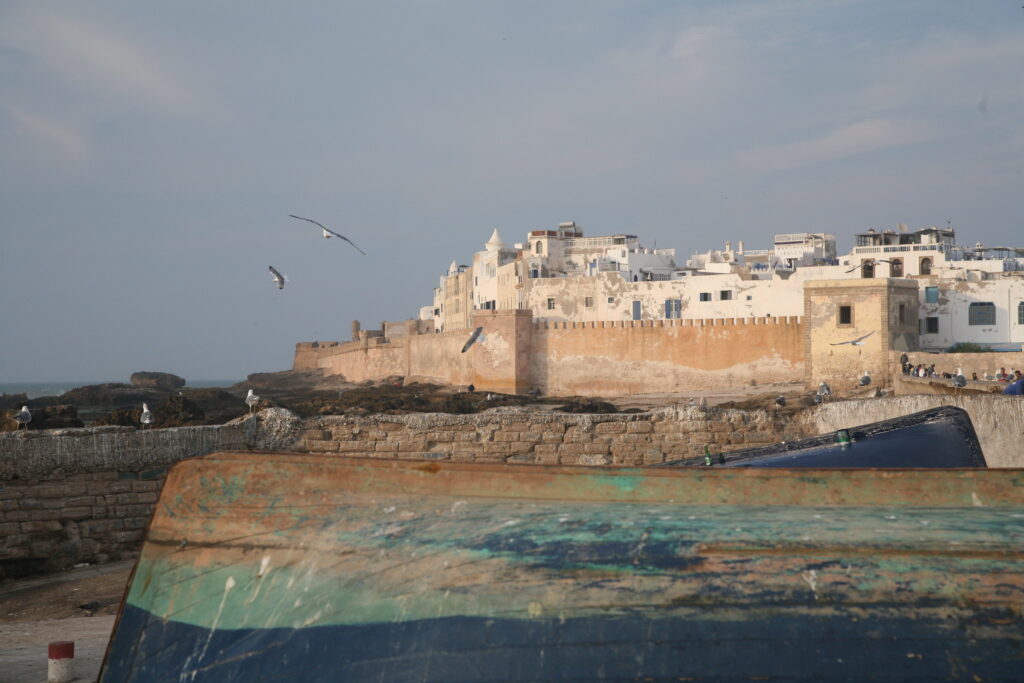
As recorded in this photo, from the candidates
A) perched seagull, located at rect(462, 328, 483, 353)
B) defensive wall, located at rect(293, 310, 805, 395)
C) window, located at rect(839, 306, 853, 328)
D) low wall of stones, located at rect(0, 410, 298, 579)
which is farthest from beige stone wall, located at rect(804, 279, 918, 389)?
low wall of stones, located at rect(0, 410, 298, 579)

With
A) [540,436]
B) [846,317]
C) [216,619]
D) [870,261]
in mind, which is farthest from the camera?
[870,261]

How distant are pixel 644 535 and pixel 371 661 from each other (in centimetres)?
108

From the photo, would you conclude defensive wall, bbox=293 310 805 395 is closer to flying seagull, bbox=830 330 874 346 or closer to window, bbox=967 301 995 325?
flying seagull, bbox=830 330 874 346

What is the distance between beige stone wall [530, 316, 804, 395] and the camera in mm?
34938

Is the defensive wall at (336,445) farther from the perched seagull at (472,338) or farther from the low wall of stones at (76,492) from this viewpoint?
the perched seagull at (472,338)

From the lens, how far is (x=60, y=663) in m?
4.73

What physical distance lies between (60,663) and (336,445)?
451 centimetres

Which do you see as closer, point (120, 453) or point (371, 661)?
point (371, 661)

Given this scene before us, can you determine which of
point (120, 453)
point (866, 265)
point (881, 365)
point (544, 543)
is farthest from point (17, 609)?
point (866, 265)

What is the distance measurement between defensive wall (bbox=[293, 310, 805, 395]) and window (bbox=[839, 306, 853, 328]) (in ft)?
15.1

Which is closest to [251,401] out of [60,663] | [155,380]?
[60,663]

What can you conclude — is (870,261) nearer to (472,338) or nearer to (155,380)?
(472,338)

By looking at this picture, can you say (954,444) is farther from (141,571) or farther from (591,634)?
(141,571)

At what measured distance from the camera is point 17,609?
666cm
